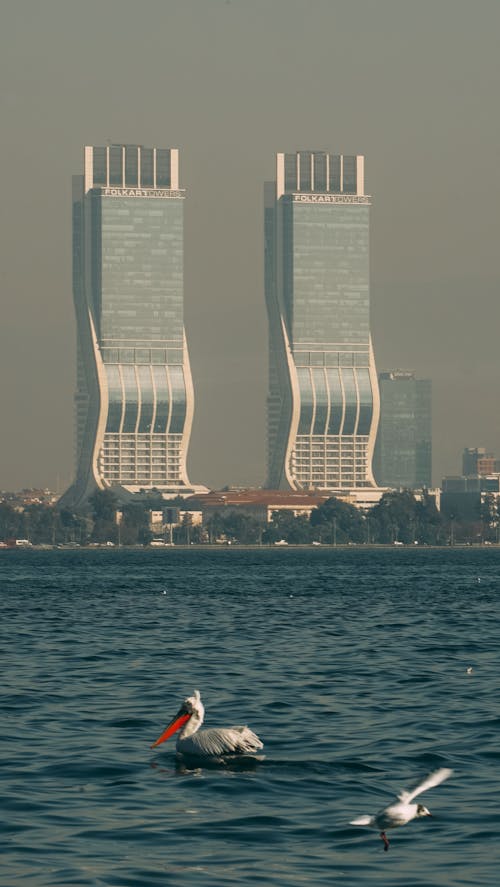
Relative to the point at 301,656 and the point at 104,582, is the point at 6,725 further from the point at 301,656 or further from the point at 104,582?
the point at 104,582

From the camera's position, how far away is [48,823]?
884 inches

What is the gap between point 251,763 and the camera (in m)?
26.9

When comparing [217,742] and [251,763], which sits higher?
[217,742]

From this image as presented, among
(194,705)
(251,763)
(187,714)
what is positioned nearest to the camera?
(251,763)

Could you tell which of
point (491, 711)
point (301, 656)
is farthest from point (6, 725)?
point (301, 656)

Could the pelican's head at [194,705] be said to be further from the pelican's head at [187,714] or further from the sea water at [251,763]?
the sea water at [251,763]

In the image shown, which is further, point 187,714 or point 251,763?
point 187,714

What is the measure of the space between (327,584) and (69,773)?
97579 mm

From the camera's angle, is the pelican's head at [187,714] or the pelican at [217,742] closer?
the pelican at [217,742]

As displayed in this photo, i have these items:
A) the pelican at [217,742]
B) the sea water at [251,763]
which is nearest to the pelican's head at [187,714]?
the pelican at [217,742]

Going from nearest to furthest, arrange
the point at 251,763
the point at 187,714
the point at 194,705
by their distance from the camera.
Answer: the point at 251,763 < the point at 194,705 < the point at 187,714

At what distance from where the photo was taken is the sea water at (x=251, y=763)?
20281 mm

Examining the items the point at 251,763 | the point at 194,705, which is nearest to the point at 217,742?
the point at 251,763

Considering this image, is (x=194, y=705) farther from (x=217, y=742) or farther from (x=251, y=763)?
(x=251, y=763)
